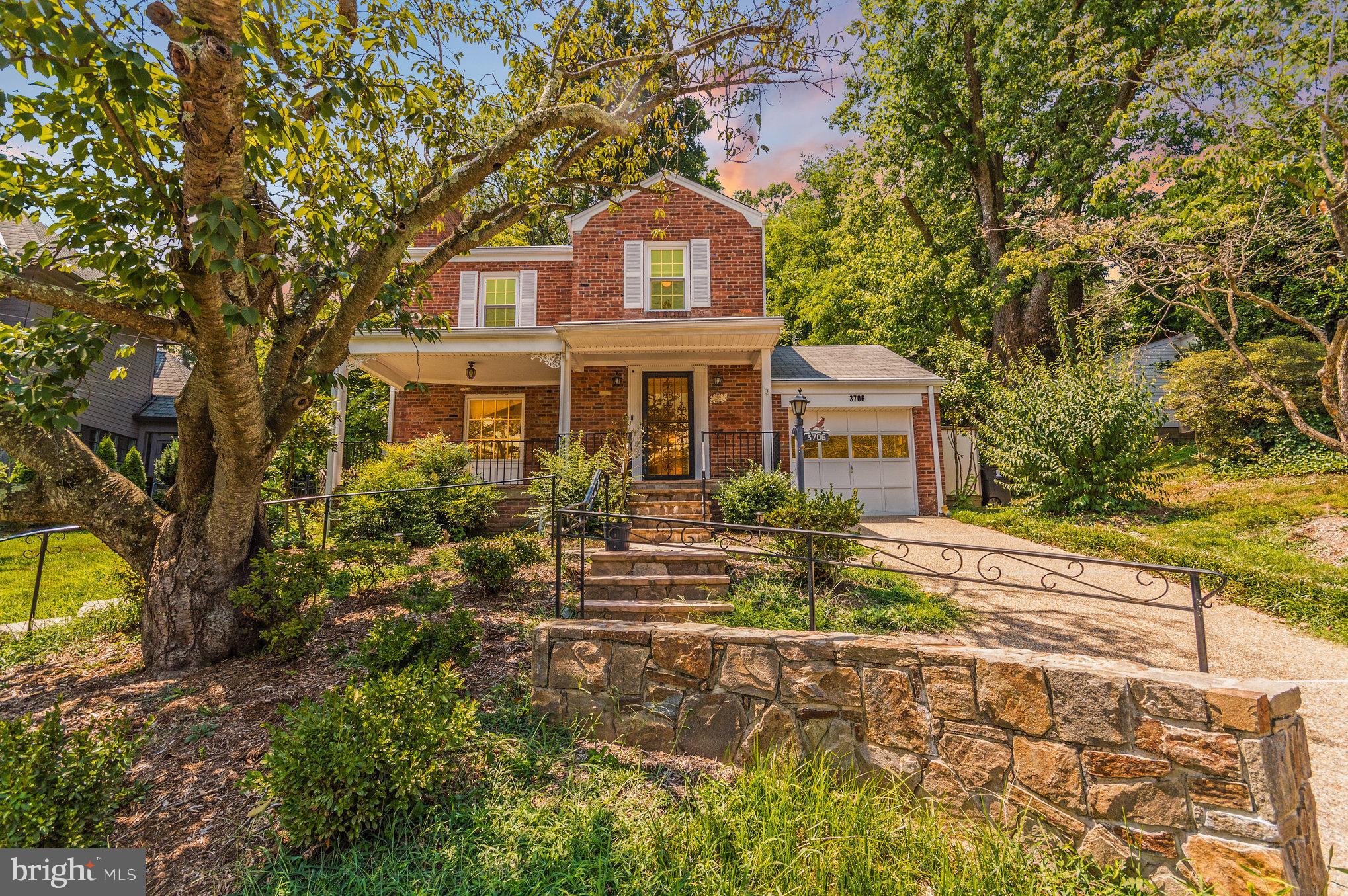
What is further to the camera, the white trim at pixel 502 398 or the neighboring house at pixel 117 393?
the neighboring house at pixel 117 393

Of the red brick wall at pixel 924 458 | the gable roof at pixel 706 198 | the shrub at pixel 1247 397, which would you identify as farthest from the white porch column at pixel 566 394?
the shrub at pixel 1247 397

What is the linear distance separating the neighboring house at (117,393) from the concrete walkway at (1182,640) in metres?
16.8

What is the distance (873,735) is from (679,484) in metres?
6.31

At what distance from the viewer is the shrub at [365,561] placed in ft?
16.2

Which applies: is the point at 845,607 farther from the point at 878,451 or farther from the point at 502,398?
the point at 502,398

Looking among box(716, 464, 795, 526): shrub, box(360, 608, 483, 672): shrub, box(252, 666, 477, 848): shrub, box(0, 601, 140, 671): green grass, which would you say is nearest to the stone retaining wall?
box(360, 608, 483, 672): shrub

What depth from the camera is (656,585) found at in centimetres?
509

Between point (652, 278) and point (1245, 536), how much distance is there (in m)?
9.93

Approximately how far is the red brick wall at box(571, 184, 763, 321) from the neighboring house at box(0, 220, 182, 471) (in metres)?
10.3

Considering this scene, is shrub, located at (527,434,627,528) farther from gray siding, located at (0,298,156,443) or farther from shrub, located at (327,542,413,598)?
gray siding, located at (0,298,156,443)

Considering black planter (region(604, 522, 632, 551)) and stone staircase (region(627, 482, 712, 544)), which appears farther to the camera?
stone staircase (region(627, 482, 712, 544))

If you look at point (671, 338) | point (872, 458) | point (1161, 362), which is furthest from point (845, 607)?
point (1161, 362)

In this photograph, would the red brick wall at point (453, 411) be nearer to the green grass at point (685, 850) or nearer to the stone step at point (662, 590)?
the stone step at point (662, 590)

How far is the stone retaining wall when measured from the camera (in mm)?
2184
